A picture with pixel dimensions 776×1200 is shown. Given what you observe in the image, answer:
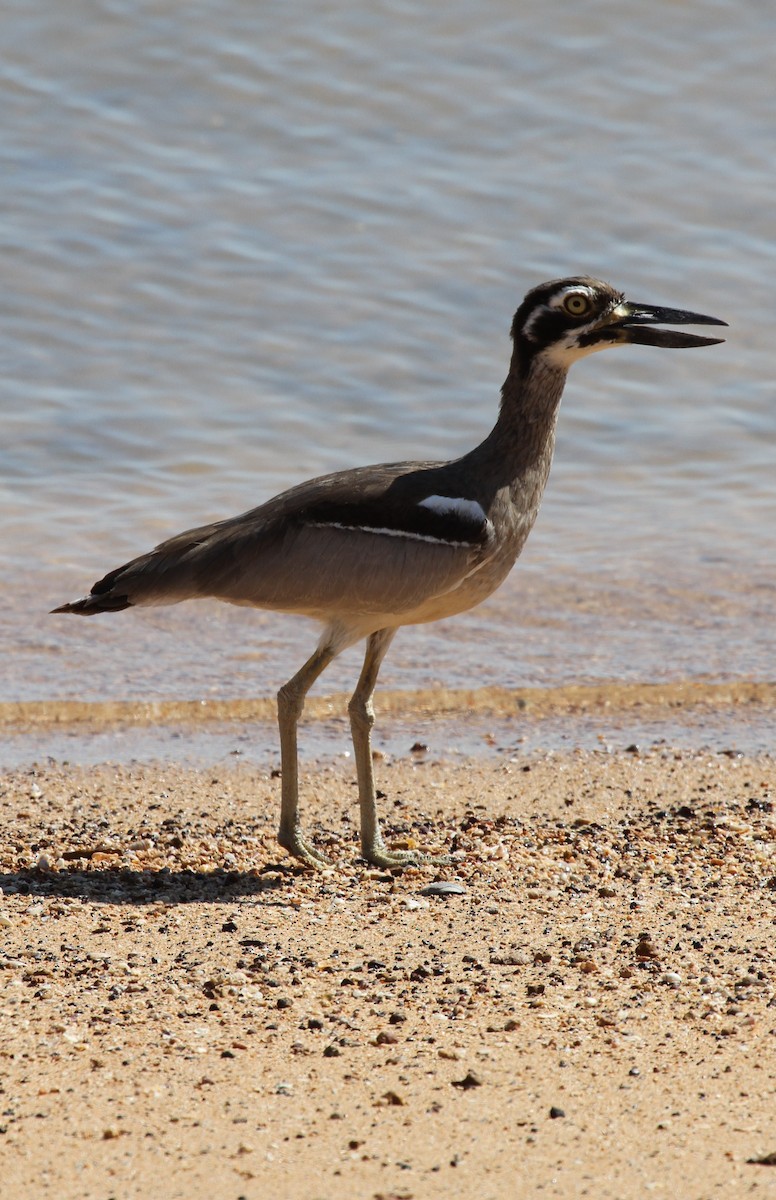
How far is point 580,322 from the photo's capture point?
21.5ft

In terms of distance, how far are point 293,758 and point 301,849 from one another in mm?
Result: 353

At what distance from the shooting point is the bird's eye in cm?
651

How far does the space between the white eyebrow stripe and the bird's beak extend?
3.00ft

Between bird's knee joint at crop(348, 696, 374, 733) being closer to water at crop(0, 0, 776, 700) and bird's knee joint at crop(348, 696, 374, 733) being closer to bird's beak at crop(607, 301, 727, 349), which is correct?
bird's beak at crop(607, 301, 727, 349)

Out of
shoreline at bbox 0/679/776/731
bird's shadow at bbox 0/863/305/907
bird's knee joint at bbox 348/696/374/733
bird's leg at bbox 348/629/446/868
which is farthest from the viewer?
shoreline at bbox 0/679/776/731

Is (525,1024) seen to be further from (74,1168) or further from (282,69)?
(282,69)

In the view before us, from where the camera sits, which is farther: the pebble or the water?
the water

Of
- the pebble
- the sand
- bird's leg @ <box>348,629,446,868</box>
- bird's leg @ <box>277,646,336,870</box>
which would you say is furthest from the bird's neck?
the pebble

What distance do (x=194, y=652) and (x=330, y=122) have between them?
8.36m

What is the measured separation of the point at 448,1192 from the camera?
374 centimetres

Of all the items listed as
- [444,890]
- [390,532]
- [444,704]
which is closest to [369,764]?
[444,890]

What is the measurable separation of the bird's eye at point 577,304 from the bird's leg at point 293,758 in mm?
1595

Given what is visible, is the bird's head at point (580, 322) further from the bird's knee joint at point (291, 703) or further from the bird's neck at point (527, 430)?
the bird's knee joint at point (291, 703)

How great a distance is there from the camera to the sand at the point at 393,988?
12.8 feet
